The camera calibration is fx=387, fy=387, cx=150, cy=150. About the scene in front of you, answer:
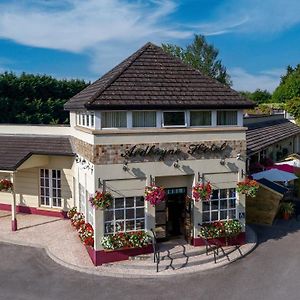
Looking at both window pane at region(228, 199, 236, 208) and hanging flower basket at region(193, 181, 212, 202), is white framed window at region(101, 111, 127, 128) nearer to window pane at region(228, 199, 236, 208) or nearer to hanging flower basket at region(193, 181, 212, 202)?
hanging flower basket at region(193, 181, 212, 202)

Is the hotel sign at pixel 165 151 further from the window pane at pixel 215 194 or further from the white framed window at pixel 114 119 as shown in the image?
the window pane at pixel 215 194

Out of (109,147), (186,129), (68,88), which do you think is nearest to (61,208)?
(109,147)

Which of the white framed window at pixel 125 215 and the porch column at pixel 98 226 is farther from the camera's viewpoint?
the white framed window at pixel 125 215

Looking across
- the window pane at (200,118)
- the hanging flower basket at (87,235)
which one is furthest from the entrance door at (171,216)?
the window pane at (200,118)

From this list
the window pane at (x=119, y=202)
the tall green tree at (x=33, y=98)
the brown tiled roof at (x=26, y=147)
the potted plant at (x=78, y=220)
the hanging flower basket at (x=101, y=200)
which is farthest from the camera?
the tall green tree at (x=33, y=98)

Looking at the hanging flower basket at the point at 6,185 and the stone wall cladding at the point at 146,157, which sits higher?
the stone wall cladding at the point at 146,157

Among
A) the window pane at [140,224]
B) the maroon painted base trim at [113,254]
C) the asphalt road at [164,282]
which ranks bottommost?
the asphalt road at [164,282]

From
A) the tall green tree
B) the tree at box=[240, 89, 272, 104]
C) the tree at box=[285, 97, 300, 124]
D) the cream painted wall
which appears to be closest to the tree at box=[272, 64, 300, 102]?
Answer: the tree at box=[240, 89, 272, 104]
